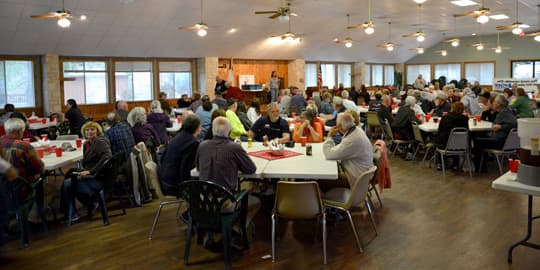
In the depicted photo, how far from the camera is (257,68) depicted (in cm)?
1777

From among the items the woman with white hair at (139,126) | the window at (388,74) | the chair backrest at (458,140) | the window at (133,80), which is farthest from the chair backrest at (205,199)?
the window at (388,74)

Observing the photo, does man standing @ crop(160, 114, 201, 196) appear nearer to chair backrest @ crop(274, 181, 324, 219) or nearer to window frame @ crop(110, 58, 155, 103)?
chair backrest @ crop(274, 181, 324, 219)

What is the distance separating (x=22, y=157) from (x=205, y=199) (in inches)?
79.6

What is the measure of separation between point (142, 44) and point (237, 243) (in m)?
10.1

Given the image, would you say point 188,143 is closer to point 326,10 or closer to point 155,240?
point 155,240

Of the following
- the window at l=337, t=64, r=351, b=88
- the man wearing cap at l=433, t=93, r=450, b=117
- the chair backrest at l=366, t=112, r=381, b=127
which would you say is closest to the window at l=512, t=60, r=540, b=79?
the window at l=337, t=64, r=351, b=88

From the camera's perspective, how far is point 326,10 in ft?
46.6

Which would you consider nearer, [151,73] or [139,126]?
[139,126]

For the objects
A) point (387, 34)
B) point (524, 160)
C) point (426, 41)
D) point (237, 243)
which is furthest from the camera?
point (426, 41)

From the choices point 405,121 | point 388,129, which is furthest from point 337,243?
point 388,129

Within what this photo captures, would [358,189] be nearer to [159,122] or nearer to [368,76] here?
[159,122]

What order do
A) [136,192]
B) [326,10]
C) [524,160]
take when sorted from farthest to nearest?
[326,10] → [136,192] → [524,160]

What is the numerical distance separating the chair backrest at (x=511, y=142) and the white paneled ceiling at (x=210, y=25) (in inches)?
238

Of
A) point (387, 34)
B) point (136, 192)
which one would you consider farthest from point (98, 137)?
point (387, 34)
